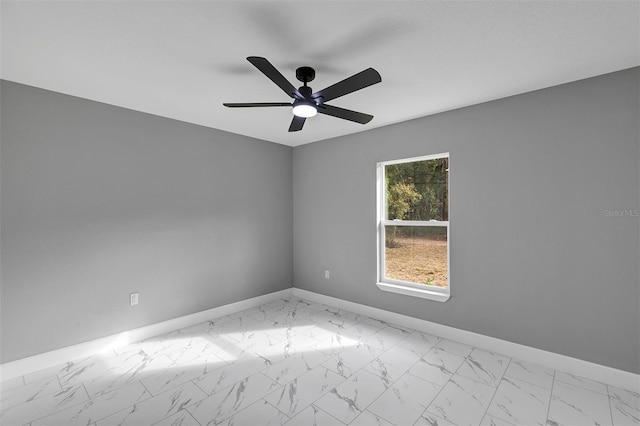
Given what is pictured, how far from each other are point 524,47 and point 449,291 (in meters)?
2.27

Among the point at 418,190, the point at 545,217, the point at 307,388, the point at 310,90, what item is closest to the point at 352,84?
the point at 310,90

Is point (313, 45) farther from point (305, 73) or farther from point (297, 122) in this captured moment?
point (297, 122)

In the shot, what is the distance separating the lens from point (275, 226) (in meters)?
4.52

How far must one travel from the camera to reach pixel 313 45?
76.3 inches

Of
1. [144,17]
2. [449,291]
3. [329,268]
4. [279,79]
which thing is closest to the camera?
[144,17]

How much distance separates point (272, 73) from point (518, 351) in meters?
3.11

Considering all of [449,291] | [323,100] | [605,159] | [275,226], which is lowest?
[449,291]

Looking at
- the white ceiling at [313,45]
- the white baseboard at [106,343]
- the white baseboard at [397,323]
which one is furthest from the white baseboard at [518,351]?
the white ceiling at [313,45]

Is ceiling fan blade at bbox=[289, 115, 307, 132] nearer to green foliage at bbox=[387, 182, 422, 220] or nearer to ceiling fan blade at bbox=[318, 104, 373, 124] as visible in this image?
ceiling fan blade at bbox=[318, 104, 373, 124]

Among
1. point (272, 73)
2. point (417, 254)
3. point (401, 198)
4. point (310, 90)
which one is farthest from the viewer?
point (401, 198)

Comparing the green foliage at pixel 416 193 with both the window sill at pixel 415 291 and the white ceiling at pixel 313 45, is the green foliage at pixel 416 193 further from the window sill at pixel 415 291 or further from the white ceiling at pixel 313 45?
the white ceiling at pixel 313 45

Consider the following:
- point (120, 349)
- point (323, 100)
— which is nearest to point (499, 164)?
point (323, 100)

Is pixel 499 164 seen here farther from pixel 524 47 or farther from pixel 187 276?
pixel 187 276

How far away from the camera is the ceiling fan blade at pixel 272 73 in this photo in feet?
5.31
